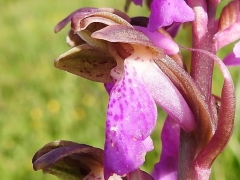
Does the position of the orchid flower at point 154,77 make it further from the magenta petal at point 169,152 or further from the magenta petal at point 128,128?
the magenta petal at point 169,152

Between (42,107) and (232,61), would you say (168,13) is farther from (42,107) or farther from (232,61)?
(42,107)

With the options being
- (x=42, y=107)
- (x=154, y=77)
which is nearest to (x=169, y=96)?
(x=154, y=77)

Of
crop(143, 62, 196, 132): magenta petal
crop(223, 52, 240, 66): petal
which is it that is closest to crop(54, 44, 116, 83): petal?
crop(143, 62, 196, 132): magenta petal

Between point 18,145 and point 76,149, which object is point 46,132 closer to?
point 18,145

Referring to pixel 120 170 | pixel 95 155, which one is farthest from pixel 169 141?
pixel 120 170

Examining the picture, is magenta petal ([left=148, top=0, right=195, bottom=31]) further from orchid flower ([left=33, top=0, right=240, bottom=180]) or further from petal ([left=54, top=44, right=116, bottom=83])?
petal ([left=54, top=44, right=116, bottom=83])
